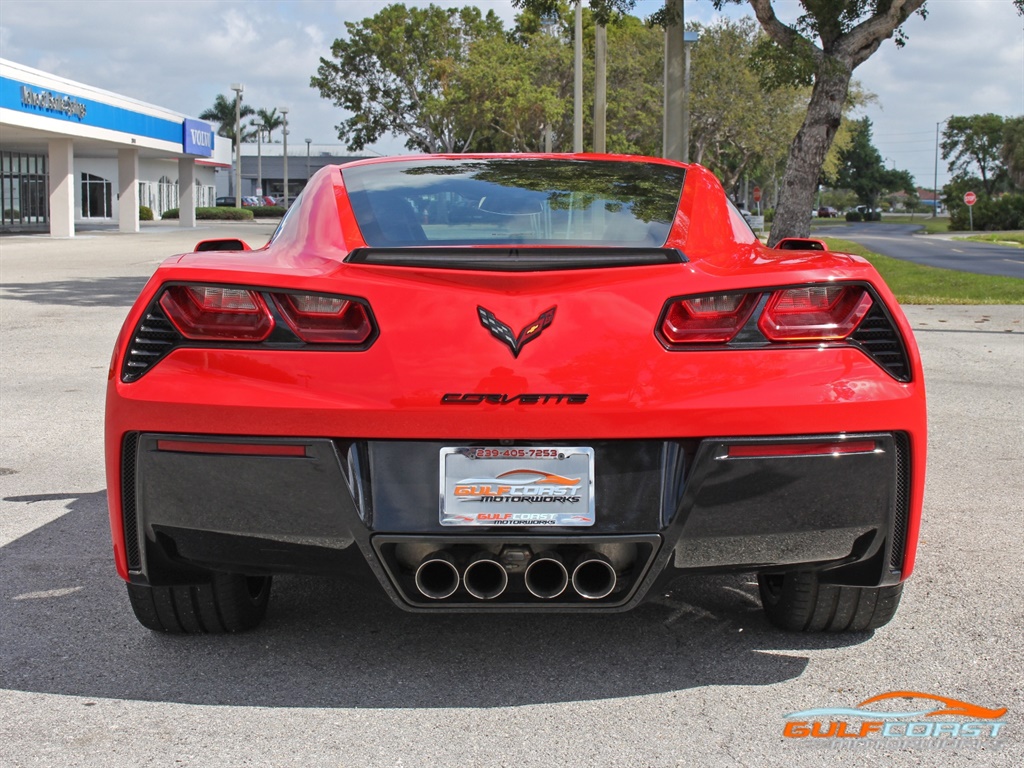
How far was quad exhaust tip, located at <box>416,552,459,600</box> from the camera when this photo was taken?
2.90 metres

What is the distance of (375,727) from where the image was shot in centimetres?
287

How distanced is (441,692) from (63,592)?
1.55 meters

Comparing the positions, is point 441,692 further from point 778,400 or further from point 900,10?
point 900,10

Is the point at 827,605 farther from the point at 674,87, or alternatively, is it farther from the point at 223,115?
the point at 223,115

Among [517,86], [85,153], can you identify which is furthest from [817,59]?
[85,153]

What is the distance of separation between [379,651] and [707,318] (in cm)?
132

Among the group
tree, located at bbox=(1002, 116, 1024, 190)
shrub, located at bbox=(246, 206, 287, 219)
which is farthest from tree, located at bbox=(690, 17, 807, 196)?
tree, located at bbox=(1002, 116, 1024, 190)

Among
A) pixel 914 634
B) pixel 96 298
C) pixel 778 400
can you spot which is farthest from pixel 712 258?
pixel 96 298

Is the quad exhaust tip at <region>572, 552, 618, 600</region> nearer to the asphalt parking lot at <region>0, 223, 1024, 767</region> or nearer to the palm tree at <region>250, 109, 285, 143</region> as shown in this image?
the asphalt parking lot at <region>0, 223, 1024, 767</region>

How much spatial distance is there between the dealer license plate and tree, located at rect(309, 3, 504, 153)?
50.4 meters

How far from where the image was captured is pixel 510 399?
2.80 meters

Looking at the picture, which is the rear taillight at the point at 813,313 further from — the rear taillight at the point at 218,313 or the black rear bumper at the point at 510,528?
the rear taillight at the point at 218,313

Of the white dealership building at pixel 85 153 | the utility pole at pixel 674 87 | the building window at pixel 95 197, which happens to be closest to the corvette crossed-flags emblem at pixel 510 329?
the utility pole at pixel 674 87

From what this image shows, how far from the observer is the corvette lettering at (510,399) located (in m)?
2.80
